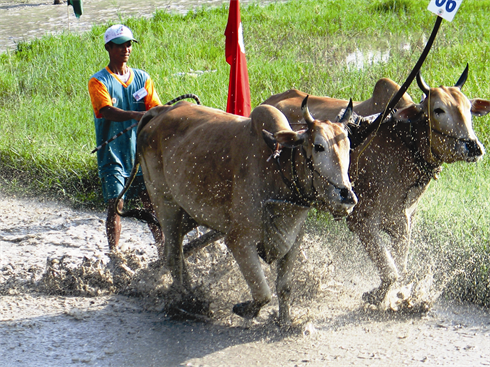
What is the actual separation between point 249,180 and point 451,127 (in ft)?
4.15

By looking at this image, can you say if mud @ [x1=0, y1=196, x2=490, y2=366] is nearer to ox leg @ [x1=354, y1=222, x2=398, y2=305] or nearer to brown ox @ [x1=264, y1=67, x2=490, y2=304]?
ox leg @ [x1=354, y1=222, x2=398, y2=305]

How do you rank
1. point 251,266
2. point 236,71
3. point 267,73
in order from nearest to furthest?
point 251,266 → point 236,71 → point 267,73

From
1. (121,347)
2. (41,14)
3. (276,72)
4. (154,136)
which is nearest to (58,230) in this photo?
(154,136)

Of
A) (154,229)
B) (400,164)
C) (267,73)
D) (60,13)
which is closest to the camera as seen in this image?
(400,164)

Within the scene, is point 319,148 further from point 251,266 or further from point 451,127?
point 451,127

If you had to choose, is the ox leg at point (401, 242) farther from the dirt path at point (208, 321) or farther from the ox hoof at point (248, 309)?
the ox hoof at point (248, 309)

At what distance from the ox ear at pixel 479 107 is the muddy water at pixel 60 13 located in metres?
11.4

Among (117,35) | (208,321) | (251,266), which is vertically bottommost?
(208,321)

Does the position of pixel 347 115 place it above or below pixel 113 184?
above

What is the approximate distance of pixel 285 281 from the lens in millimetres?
3867

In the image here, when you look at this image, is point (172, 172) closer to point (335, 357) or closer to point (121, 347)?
point (121, 347)

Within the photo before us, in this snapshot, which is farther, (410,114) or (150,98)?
(150,98)

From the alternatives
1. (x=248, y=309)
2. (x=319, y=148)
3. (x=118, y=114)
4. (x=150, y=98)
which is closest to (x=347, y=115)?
(x=319, y=148)

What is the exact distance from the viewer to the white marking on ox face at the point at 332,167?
10.3 feet
